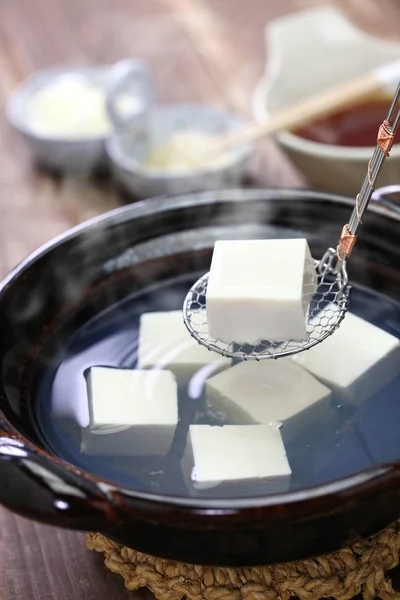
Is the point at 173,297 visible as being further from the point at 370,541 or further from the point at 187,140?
the point at 187,140

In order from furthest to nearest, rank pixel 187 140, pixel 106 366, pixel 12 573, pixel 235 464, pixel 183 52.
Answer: pixel 183 52 < pixel 187 140 < pixel 106 366 < pixel 12 573 < pixel 235 464

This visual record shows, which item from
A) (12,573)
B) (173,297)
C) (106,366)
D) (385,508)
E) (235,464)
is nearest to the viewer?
(385,508)

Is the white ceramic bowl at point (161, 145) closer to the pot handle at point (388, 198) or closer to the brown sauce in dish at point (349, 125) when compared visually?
the brown sauce in dish at point (349, 125)

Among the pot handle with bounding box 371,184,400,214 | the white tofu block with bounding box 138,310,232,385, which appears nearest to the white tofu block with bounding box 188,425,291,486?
the white tofu block with bounding box 138,310,232,385

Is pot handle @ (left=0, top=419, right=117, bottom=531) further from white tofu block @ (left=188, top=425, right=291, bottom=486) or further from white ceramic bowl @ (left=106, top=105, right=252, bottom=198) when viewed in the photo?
white ceramic bowl @ (left=106, top=105, right=252, bottom=198)

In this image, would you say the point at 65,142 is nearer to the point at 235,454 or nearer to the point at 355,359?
the point at 355,359

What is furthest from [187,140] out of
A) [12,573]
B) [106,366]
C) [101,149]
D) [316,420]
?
[12,573]
